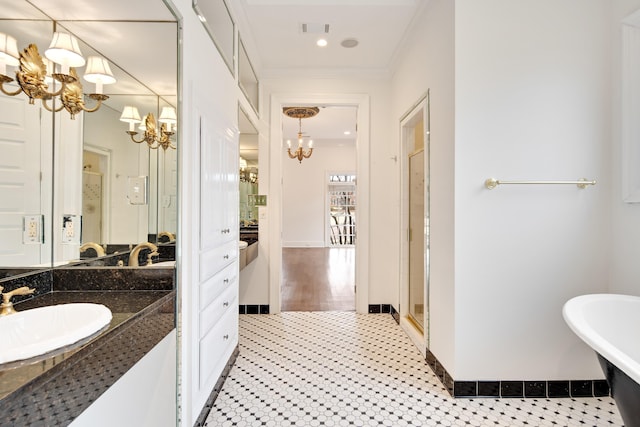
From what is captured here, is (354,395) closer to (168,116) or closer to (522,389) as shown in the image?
(522,389)

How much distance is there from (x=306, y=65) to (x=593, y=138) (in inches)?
108

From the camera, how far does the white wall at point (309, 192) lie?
30.5 feet

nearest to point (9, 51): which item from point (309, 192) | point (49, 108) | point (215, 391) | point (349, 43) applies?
point (49, 108)

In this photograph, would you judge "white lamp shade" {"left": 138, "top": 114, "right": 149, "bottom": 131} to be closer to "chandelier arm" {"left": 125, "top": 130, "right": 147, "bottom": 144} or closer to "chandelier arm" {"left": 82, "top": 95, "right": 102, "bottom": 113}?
"chandelier arm" {"left": 125, "top": 130, "right": 147, "bottom": 144}

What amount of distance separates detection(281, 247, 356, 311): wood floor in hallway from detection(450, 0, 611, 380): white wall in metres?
2.09

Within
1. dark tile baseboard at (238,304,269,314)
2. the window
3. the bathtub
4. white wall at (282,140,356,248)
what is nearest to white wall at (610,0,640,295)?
the bathtub

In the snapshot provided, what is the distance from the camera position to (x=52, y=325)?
3.62 feet

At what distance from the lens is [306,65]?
363cm

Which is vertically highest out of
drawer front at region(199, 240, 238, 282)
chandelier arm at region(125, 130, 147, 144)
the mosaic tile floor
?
chandelier arm at region(125, 130, 147, 144)

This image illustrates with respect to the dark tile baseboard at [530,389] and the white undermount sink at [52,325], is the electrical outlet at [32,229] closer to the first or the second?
the white undermount sink at [52,325]

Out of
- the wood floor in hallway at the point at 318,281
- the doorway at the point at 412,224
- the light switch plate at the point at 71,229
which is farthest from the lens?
the wood floor in hallway at the point at 318,281

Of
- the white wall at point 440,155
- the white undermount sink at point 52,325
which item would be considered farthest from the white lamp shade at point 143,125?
the white wall at point 440,155

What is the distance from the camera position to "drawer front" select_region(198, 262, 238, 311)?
6.06ft

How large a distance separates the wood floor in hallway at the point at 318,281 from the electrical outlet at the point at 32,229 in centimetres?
285
